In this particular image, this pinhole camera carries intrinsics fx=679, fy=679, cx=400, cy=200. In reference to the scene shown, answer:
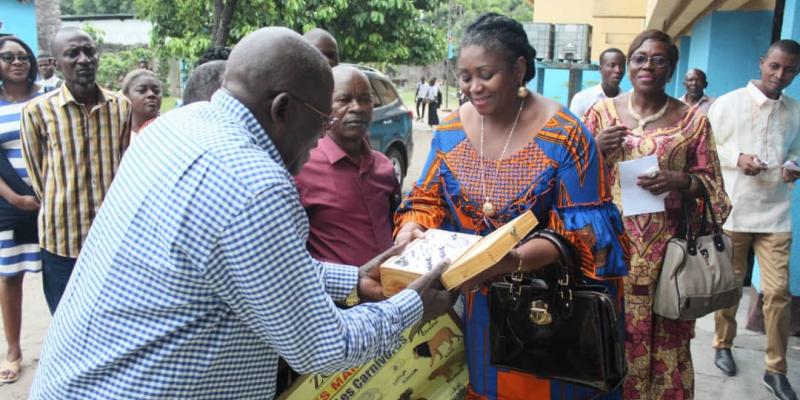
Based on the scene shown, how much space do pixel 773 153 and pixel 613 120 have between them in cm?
155

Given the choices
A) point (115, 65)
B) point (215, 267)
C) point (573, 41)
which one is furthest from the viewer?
point (115, 65)

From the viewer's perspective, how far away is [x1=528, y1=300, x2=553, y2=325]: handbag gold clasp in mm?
2293

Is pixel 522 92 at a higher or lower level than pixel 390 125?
higher

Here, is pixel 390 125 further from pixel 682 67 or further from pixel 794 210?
pixel 682 67

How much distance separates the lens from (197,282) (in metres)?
1.40

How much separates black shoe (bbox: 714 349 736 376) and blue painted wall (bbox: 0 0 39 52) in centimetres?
1667

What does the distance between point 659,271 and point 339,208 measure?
1.51m

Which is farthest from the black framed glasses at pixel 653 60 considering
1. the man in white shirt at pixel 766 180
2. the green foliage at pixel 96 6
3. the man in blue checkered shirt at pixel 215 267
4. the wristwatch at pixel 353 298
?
the green foliage at pixel 96 6

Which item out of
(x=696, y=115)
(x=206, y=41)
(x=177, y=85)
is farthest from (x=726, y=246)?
(x=177, y=85)

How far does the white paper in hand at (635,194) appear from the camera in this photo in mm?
3100

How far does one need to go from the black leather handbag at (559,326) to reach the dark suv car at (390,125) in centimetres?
646

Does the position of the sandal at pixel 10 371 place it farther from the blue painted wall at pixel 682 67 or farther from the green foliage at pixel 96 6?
the green foliage at pixel 96 6

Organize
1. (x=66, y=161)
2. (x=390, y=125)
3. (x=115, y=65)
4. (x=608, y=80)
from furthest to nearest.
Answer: (x=115, y=65) → (x=390, y=125) → (x=608, y=80) → (x=66, y=161)

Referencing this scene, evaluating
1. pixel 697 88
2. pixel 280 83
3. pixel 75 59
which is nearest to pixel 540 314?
pixel 280 83
